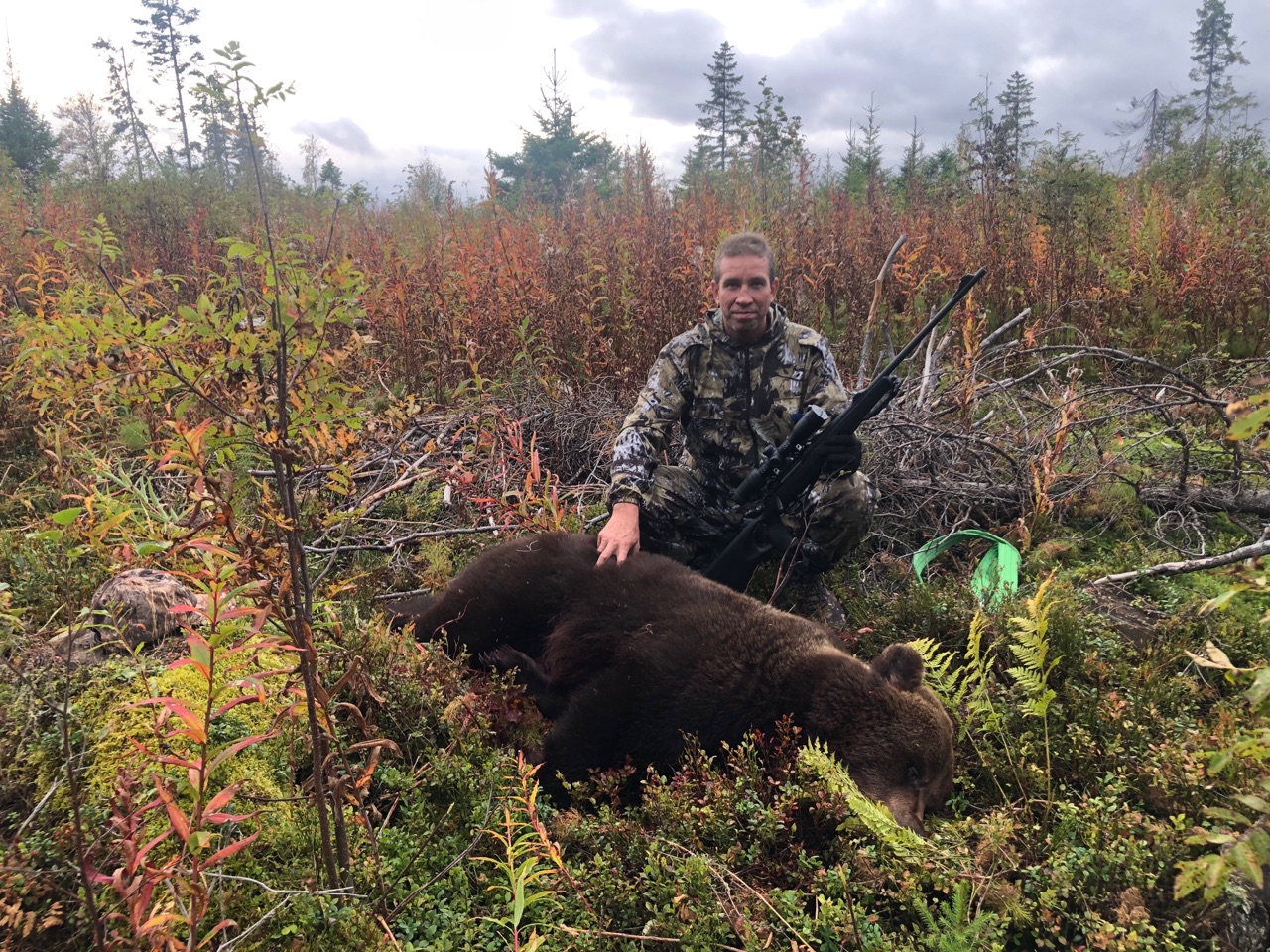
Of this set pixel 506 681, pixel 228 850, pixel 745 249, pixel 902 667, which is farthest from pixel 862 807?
pixel 745 249

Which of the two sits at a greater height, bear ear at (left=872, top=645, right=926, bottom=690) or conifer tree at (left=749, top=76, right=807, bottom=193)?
conifer tree at (left=749, top=76, right=807, bottom=193)

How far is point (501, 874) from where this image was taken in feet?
7.25

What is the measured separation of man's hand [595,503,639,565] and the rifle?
62 cm

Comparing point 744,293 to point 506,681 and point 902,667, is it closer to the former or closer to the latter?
point 902,667

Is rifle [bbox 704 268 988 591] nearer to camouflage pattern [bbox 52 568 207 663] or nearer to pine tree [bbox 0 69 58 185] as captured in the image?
camouflage pattern [bbox 52 568 207 663]

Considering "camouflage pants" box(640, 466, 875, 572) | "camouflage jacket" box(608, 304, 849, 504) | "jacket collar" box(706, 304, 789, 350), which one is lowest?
"camouflage pants" box(640, 466, 875, 572)

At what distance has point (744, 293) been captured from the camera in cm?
448

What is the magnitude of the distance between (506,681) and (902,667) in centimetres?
164

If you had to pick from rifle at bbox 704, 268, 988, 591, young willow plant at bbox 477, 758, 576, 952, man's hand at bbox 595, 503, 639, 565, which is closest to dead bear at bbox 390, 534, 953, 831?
man's hand at bbox 595, 503, 639, 565

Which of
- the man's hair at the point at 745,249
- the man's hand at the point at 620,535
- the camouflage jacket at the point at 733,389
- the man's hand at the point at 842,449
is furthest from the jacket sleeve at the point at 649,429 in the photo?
the man's hand at the point at 842,449

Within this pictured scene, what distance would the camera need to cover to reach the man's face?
4441 millimetres

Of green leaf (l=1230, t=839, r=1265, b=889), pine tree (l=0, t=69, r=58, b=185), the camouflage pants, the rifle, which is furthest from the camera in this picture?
pine tree (l=0, t=69, r=58, b=185)

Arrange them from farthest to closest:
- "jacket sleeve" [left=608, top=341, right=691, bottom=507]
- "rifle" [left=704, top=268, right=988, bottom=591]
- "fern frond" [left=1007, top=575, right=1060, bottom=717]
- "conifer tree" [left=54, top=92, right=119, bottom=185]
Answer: "conifer tree" [left=54, top=92, right=119, bottom=185], "jacket sleeve" [left=608, top=341, right=691, bottom=507], "rifle" [left=704, top=268, right=988, bottom=591], "fern frond" [left=1007, top=575, right=1060, bottom=717]

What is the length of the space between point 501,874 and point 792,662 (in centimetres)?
135
